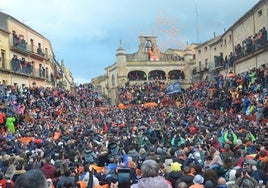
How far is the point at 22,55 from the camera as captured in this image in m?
42.3

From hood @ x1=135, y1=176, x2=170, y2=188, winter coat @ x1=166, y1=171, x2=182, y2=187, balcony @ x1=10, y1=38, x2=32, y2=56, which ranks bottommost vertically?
winter coat @ x1=166, y1=171, x2=182, y2=187

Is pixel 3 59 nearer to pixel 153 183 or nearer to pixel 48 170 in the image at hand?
pixel 48 170

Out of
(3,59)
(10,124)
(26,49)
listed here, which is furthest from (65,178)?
(26,49)

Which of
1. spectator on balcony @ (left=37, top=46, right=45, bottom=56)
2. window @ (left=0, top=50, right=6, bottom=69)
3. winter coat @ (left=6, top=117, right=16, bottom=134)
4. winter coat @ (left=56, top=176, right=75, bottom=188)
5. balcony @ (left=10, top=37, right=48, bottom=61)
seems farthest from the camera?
spectator on balcony @ (left=37, top=46, right=45, bottom=56)

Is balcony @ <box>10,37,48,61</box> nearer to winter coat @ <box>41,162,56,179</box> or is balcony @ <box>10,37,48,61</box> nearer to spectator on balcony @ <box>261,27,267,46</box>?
spectator on balcony @ <box>261,27,267,46</box>

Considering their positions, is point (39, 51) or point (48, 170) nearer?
point (48, 170)

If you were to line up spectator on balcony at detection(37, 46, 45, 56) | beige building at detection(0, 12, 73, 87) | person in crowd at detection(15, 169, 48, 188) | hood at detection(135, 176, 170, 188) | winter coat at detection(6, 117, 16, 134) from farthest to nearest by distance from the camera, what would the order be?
spectator on balcony at detection(37, 46, 45, 56), beige building at detection(0, 12, 73, 87), winter coat at detection(6, 117, 16, 134), hood at detection(135, 176, 170, 188), person in crowd at detection(15, 169, 48, 188)

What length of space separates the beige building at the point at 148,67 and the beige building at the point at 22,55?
37.8 feet

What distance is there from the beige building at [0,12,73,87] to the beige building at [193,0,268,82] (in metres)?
21.9

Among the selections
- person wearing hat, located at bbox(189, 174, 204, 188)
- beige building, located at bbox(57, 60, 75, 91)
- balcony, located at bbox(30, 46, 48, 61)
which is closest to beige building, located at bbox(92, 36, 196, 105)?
beige building, located at bbox(57, 60, 75, 91)

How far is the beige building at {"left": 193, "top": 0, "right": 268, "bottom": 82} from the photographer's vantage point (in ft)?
111

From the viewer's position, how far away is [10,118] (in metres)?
21.7

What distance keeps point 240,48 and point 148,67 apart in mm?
21994

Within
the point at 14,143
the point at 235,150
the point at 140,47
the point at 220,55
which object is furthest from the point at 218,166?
the point at 140,47
